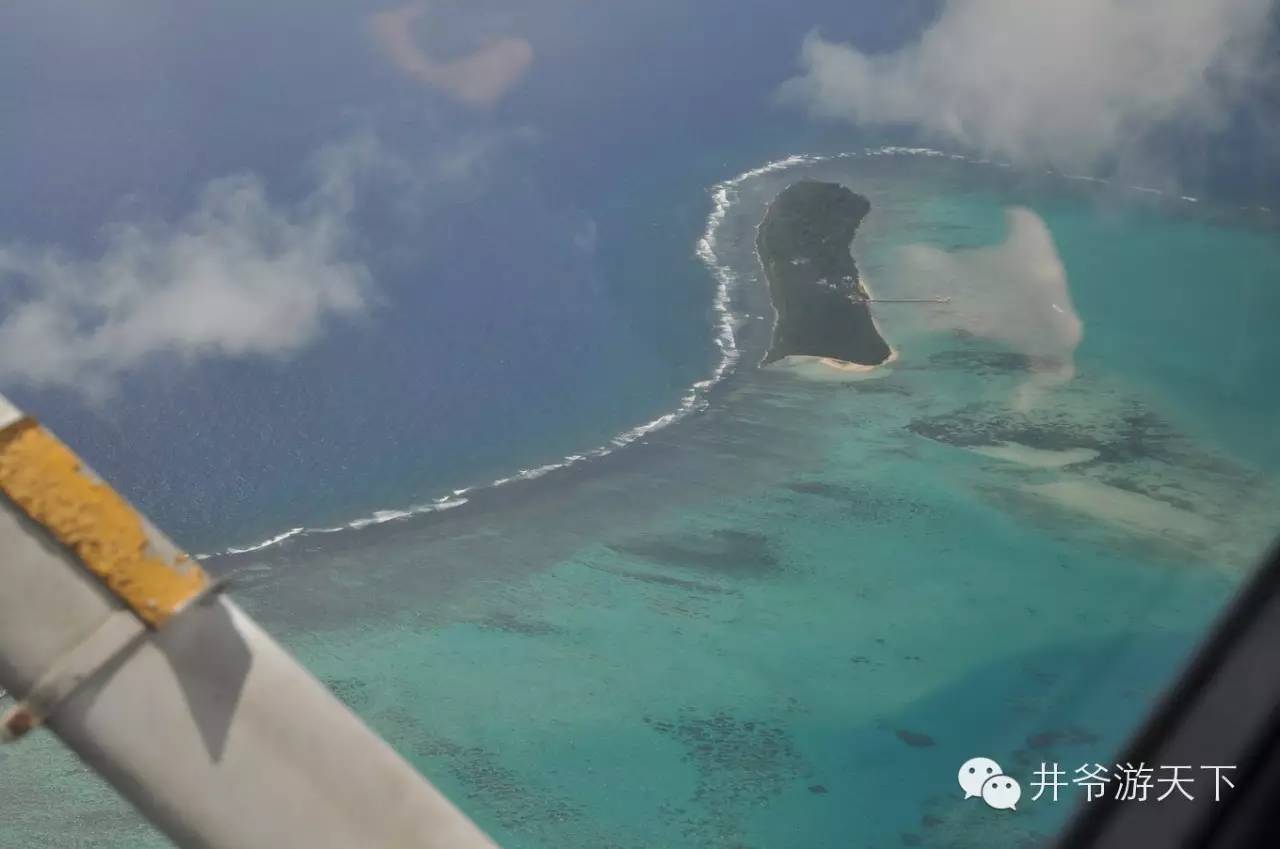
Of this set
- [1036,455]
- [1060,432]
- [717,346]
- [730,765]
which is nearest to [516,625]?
[730,765]

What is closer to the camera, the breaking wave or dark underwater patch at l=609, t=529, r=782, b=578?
dark underwater patch at l=609, t=529, r=782, b=578

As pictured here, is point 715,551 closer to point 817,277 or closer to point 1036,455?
point 1036,455

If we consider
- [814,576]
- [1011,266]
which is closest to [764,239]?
[1011,266]

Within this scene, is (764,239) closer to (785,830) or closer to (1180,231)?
(1180,231)

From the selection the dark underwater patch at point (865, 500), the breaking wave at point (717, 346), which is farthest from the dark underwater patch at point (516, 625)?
the dark underwater patch at point (865, 500)

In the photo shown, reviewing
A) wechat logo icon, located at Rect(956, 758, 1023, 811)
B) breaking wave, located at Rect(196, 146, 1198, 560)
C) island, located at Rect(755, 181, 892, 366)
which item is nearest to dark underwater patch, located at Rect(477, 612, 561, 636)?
breaking wave, located at Rect(196, 146, 1198, 560)

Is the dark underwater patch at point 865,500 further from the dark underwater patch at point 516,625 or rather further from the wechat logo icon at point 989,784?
the wechat logo icon at point 989,784

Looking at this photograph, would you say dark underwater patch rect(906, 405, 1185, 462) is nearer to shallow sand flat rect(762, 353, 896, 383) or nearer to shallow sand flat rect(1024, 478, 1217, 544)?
shallow sand flat rect(1024, 478, 1217, 544)
